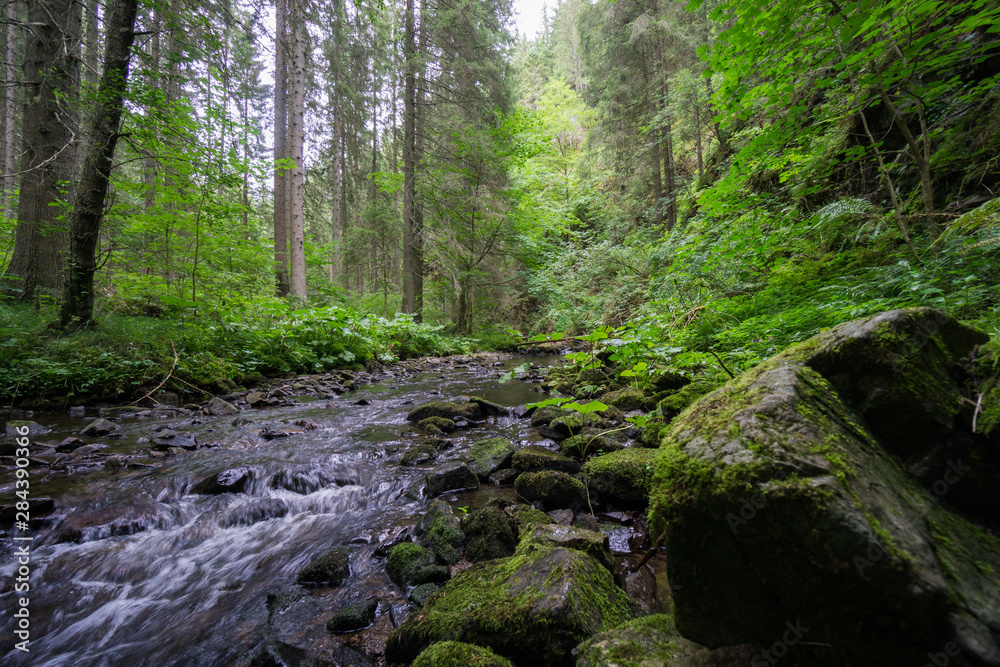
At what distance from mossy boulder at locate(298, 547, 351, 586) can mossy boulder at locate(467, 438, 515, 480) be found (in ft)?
5.09

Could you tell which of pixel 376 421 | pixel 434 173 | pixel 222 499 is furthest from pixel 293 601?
pixel 434 173

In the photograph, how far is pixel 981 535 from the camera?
4.18 ft

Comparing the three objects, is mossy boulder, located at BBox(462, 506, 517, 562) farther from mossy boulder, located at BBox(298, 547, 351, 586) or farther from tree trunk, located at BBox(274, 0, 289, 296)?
tree trunk, located at BBox(274, 0, 289, 296)

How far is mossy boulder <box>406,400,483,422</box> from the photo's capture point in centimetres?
588

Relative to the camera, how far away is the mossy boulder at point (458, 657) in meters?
1.62

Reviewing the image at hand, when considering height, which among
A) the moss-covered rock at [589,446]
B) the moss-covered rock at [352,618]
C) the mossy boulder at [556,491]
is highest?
the moss-covered rock at [589,446]

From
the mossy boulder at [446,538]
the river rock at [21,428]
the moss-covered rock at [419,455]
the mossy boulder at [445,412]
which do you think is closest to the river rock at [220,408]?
the river rock at [21,428]

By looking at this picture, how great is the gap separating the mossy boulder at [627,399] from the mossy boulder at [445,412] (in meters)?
2.00

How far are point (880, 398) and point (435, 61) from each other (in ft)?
54.0

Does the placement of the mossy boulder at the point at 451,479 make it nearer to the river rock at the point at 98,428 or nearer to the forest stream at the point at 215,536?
the forest stream at the point at 215,536

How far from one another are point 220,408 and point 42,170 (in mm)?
5883

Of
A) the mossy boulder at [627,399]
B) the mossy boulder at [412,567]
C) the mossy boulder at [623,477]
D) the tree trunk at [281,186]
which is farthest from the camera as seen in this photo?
the tree trunk at [281,186]

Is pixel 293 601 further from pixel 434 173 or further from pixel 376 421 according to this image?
pixel 434 173

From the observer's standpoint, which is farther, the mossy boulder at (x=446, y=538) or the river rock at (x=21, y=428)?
the river rock at (x=21, y=428)
